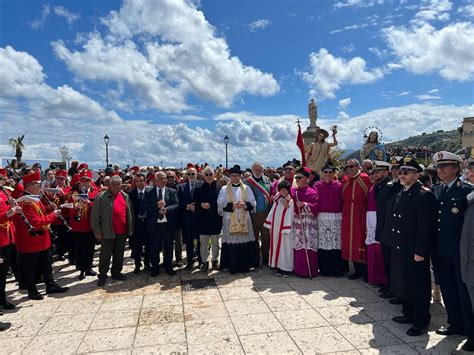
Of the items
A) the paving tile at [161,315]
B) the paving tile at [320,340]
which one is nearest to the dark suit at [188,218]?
the paving tile at [161,315]

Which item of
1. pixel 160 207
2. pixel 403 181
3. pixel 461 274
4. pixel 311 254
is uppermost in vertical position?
pixel 403 181

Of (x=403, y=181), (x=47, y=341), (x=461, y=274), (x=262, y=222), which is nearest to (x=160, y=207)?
(x=262, y=222)

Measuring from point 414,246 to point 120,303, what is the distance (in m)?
4.38

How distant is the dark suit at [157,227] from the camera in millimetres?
6754

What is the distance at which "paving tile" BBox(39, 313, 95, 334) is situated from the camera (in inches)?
176

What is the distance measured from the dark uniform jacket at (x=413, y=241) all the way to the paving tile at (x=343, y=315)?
1.96 feet

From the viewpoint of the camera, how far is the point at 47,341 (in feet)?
13.7

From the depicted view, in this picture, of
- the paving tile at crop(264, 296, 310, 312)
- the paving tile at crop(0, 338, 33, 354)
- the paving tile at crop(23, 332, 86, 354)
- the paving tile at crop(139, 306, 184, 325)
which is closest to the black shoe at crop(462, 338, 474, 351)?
the paving tile at crop(264, 296, 310, 312)

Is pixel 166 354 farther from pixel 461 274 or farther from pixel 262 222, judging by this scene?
pixel 262 222

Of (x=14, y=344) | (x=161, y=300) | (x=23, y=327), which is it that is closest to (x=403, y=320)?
(x=161, y=300)

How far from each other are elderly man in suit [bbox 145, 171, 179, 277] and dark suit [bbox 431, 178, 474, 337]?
4.66 meters

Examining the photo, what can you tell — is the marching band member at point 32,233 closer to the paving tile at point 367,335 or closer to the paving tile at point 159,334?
the paving tile at point 159,334

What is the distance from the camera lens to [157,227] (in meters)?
6.76

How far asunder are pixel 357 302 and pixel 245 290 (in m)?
1.82
